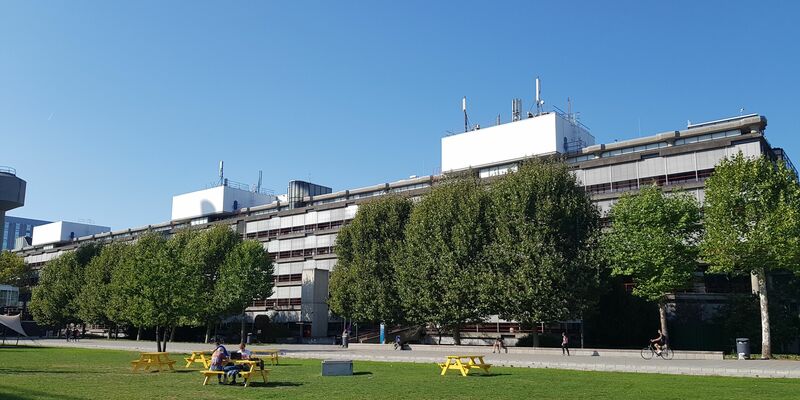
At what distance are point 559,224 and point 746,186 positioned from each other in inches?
476

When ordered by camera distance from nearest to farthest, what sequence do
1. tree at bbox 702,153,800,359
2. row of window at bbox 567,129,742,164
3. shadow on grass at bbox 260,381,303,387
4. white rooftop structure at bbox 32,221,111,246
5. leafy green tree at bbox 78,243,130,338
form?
shadow on grass at bbox 260,381,303,387 → tree at bbox 702,153,800,359 → row of window at bbox 567,129,742,164 → leafy green tree at bbox 78,243,130,338 → white rooftop structure at bbox 32,221,111,246

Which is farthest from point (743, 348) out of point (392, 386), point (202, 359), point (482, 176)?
point (482, 176)

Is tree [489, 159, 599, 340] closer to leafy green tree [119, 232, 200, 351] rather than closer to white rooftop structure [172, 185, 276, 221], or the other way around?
leafy green tree [119, 232, 200, 351]

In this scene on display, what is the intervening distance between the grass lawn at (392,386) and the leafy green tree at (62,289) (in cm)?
6418

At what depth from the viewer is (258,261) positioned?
67.9 meters

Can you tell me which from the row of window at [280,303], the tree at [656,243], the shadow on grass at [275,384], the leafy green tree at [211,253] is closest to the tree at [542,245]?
the tree at [656,243]

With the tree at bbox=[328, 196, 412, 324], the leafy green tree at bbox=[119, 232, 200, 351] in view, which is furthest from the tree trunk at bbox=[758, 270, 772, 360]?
the leafy green tree at bbox=[119, 232, 200, 351]

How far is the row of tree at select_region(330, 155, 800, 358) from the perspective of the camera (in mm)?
37625

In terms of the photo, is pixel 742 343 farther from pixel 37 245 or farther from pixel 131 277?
pixel 37 245

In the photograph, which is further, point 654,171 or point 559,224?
point 654,171

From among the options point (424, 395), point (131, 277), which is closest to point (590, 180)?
point (131, 277)

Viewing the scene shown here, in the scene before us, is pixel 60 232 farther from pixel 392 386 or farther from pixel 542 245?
pixel 392 386

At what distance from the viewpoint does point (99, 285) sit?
78.4 meters

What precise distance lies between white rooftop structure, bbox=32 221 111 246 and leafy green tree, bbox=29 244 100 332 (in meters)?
63.7
